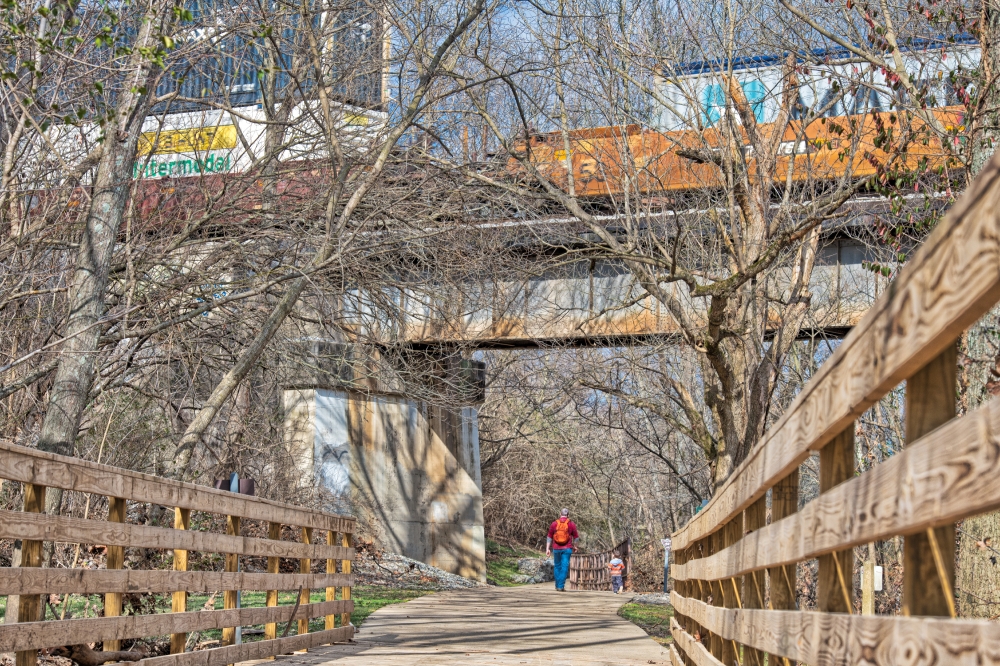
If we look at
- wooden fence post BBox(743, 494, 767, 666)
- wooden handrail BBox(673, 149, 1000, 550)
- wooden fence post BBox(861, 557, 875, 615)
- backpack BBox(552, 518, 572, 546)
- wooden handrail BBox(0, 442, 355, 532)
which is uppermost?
wooden handrail BBox(673, 149, 1000, 550)

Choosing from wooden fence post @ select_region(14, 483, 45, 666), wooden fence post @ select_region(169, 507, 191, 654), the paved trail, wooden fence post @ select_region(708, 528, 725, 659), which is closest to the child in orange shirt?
the paved trail

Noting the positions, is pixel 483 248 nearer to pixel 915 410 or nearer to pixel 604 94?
pixel 604 94

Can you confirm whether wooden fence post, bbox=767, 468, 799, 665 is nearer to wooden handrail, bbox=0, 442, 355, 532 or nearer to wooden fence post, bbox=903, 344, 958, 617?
wooden fence post, bbox=903, 344, 958, 617

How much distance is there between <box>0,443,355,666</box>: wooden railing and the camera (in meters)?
4.64

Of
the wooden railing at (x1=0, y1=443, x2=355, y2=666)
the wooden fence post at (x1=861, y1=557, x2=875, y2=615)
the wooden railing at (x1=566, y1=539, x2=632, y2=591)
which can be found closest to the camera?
the wooden railing at (x1=0, y1=443, x2=355, y2=666)

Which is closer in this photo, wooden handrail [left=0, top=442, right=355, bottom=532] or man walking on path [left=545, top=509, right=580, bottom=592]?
wooden handrail [left=0, top=442, right=355, bottom=532]

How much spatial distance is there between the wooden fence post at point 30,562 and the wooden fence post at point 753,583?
3.13 m

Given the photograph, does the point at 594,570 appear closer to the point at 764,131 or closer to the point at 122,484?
the point at 764,131

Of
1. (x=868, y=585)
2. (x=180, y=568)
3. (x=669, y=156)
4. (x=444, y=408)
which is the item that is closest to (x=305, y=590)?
(x=180, y=568)

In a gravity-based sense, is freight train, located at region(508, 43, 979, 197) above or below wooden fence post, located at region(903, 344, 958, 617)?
above

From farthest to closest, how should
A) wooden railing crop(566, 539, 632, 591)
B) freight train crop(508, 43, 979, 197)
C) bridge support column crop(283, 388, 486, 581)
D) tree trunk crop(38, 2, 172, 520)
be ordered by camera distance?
wooden railing crop(566, 539, 632, 591), bridge support column crop(283, 388, 486, 581), freight train crop(508, 43, 979, 197), tree trunk crop(38, 2, 172, 520)

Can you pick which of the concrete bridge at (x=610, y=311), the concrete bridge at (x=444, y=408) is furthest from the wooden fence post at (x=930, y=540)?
the concrete bridge at (x=610, y=311)

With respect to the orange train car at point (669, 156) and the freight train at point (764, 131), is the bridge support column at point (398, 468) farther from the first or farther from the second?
the freight train at point (764, 131)

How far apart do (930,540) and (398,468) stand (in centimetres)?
2180
